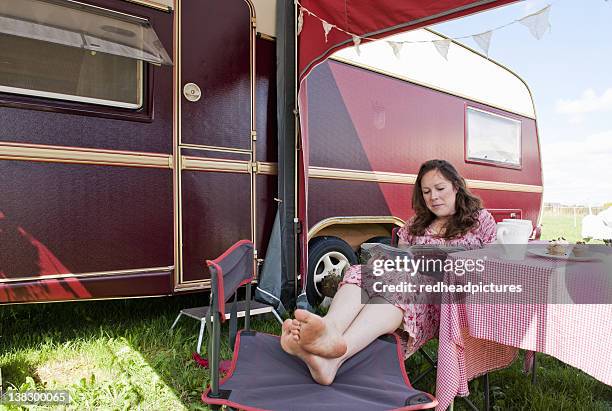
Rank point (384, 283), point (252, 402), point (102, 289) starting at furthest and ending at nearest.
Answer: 1. point (102, 289)
2. point (384, 283)
3. point (252, 402)

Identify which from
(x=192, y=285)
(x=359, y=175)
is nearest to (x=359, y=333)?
(x=192, y=285)

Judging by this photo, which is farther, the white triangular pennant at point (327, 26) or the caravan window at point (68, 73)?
the white triangular pennant at point (327, 26)

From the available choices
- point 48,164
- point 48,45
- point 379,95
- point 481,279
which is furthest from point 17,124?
point 379,95

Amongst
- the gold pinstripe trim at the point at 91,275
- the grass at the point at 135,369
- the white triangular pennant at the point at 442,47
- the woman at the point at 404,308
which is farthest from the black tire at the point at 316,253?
the white triangular pennant at the point at 442,47

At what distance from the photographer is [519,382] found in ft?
7.78

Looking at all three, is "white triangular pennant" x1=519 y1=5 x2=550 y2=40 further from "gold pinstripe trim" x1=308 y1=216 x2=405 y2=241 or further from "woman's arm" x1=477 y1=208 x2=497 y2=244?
"gold pinstripe trim" x1=308 y1=216 x2=405 y2=241

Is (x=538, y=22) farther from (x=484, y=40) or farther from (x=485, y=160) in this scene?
(x=485, y=160)

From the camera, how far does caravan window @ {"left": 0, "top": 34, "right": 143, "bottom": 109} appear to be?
2.41m

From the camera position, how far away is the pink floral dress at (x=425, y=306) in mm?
1943

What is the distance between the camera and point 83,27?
8.35ft

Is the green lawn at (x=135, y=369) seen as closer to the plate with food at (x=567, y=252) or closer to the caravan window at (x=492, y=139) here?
the plate with food at (x=567, y=252)

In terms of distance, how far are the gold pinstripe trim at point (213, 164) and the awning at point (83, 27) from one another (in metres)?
0.64

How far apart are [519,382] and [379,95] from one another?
2.58m

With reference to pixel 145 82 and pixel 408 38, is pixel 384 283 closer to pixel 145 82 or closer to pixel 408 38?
pixel 145 82
